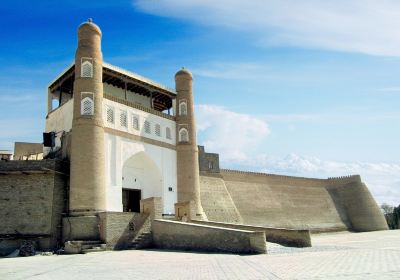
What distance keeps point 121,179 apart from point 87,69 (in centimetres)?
525

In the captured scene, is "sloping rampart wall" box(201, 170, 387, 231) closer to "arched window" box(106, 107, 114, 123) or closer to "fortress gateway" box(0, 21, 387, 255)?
"fortress gateway" box(0, 21, 387, 255)

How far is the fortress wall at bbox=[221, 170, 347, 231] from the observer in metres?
28.1

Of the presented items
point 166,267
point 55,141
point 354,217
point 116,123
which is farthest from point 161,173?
point 354,217

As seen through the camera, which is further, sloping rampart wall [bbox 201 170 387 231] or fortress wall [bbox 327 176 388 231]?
fortress wall [bbox 327 176 388 231]

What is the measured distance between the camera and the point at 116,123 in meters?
19.3

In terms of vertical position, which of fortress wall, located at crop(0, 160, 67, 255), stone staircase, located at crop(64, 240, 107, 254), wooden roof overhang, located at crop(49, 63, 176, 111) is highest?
wooden roof overhang, located at crop(49, 63, 176, 111)

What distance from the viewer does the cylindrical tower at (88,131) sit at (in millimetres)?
16516

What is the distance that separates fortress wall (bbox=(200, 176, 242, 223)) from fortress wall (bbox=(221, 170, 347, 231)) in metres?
0.75

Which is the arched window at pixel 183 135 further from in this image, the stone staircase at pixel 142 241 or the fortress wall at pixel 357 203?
the fortress wall at pixel 357 203

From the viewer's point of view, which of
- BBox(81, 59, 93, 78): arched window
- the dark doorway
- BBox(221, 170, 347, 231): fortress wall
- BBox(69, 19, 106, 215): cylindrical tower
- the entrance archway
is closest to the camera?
BBox(69, 19, 106, 215): cylindrical tower

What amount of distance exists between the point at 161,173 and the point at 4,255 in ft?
28.2

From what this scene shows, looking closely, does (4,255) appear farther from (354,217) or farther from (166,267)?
(354,217)

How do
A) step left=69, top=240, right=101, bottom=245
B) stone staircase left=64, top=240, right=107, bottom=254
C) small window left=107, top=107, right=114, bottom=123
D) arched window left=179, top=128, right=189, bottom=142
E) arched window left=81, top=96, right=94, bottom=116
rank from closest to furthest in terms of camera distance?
stone staircase left=64, top=240, right=107, bottom=254, step left=69, top=240, right=101, bottom=245, arched window left=81, top=96, right=94, bottom=116, small window left=107, top=107, right=114, bottom=123, arched window left=179, top=128, right=189, bottom=142

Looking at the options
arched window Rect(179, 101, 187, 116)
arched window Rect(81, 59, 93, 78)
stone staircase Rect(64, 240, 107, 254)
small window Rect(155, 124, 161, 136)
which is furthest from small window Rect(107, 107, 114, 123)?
stone staircase Rect(64, 240, 107, 254)
